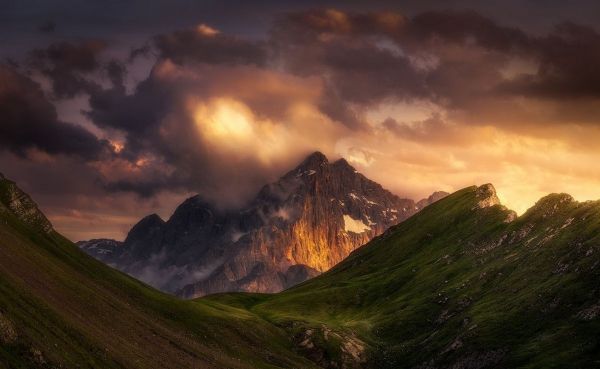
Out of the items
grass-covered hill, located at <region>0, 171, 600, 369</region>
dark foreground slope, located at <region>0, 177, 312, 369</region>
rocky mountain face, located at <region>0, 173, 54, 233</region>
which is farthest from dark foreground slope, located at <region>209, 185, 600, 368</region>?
rocky mountain face, located at <region>0, 173, 54, 233</region>

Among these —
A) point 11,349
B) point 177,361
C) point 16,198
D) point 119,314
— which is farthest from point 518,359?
point 16,198

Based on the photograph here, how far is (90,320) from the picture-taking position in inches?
4070

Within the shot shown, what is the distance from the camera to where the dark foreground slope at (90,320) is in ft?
258

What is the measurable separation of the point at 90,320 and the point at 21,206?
6194 centimetres

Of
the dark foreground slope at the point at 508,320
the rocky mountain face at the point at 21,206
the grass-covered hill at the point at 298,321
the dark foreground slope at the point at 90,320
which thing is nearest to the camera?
the dark foreground slope at the point at 90,320

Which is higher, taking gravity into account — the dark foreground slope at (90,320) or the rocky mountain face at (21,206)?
the rocky mountain face at (21,206)

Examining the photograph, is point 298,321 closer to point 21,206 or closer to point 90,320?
point 21,206

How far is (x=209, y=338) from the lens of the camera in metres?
144

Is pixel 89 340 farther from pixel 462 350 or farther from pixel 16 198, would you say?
pixel 462 350

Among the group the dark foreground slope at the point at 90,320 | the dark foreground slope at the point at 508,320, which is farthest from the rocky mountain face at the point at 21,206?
the dark foreground slope at the point at 508,320

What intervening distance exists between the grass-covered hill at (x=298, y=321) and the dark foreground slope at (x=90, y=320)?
32 cm

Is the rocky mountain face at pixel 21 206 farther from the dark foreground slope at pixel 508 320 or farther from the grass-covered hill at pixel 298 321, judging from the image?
the dark foreground slope at pixel 508 320

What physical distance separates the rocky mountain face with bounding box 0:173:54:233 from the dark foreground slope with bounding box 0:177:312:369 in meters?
0.28

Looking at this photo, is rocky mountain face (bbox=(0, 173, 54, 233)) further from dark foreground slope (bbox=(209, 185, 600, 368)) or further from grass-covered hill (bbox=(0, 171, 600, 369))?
dark foreground slope (bbox=(209, 185, 600, 368))
